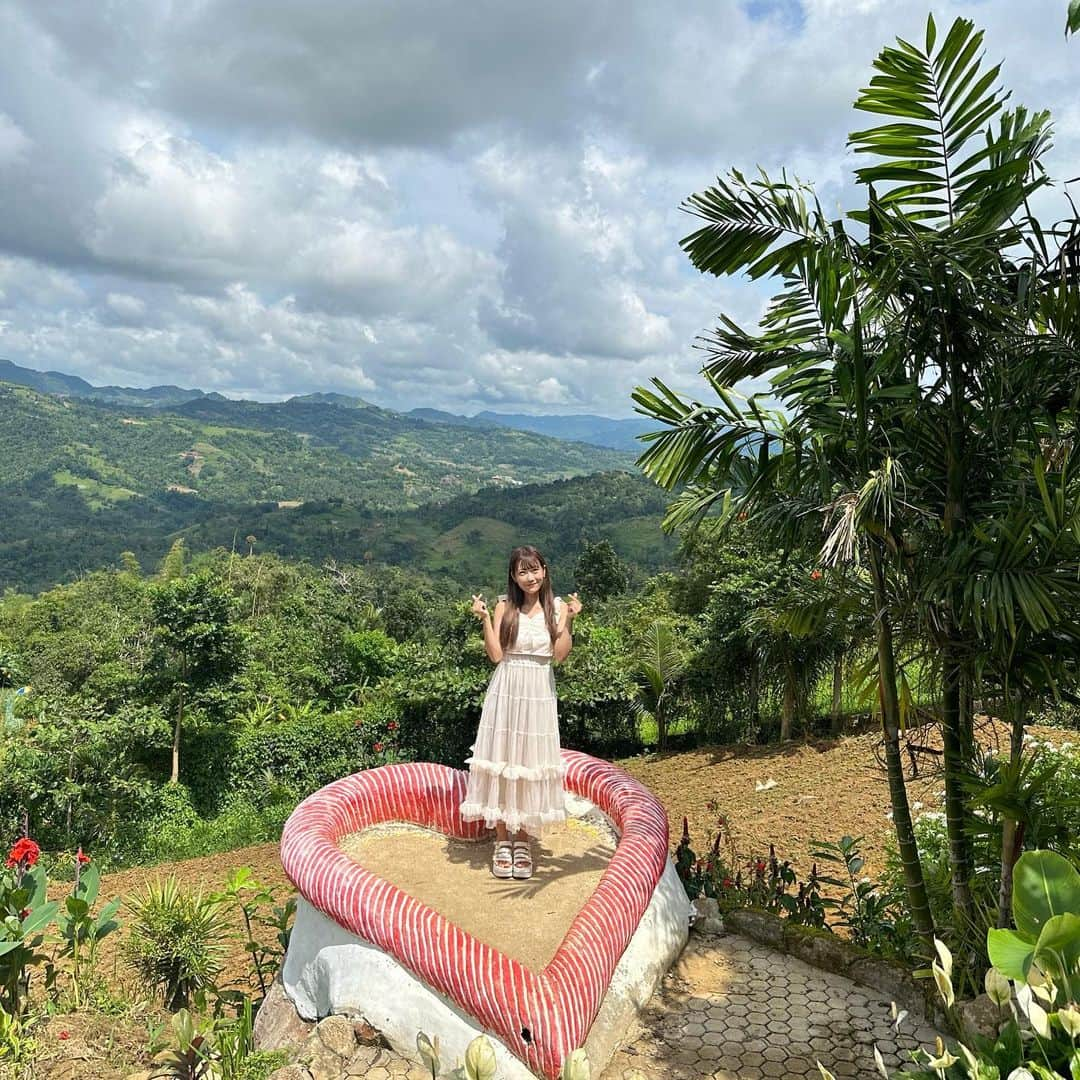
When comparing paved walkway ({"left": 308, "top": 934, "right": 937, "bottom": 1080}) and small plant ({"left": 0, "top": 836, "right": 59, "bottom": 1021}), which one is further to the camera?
small plant ({"left": 0, "top": 836, "right": 59, "bottom": 1021})

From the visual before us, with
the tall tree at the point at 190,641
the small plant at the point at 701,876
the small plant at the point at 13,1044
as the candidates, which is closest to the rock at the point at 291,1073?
the small plant at the point at 13,1044

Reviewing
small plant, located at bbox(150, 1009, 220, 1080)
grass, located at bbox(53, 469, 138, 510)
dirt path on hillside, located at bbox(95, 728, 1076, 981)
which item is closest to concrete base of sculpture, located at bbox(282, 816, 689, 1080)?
A: small plant, located at bbox(150, 1009, 220, 1080)

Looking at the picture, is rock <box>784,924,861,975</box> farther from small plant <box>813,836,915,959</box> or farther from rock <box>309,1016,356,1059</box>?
rock <box>309,1016,356,1059</box>

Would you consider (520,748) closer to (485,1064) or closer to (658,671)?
(485,1064)

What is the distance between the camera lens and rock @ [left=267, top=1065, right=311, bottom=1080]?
3123 millimetres

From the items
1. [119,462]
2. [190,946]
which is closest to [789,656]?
[190,946]

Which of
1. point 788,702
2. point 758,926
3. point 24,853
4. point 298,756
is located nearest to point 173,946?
point 24,853

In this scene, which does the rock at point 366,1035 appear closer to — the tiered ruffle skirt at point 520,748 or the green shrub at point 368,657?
the tiered ruffle skirt at point 520,748

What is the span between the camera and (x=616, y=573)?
38812 millimetres

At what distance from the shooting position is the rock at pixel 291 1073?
312 cm

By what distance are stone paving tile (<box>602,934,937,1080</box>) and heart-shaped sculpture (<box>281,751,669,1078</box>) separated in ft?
1.15

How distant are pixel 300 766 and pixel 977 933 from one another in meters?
13.1

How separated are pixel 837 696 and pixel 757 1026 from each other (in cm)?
899

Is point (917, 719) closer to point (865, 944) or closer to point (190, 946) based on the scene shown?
point (865, 944)
